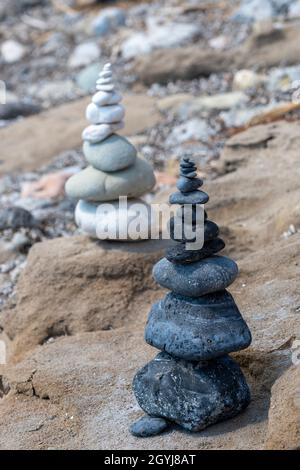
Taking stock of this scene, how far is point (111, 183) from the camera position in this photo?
19.9 ft

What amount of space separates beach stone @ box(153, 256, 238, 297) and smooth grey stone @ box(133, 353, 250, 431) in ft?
1.17

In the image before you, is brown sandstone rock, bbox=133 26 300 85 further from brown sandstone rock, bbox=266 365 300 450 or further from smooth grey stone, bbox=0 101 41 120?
brown sandstone rock, bbox=266 365 300 450

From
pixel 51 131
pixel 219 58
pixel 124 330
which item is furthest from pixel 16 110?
pixel 124 330

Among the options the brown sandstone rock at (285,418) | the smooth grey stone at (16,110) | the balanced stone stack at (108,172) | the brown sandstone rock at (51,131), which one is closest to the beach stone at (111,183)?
the balanced stone stack at (108,172)

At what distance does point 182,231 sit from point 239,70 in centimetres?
765

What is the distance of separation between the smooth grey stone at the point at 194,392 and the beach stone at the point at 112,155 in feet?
7.30

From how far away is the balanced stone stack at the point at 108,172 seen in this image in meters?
6.08

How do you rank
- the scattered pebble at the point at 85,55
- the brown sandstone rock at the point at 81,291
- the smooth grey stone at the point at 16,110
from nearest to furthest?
the brown sandstone rock at the point at 81,291 < the smooth grey stone at the point at 16,110 < the scattered pebble at the point at 85,55

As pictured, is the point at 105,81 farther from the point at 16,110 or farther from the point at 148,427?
the point at 16,110

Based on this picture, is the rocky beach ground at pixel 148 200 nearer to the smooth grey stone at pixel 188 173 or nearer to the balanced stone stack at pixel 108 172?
the balanced stone stack at pixel 108 172

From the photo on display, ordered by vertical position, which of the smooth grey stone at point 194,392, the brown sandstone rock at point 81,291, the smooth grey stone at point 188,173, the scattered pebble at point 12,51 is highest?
the smooth grey stone at point 188,173

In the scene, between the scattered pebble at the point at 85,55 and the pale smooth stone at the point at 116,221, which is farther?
the scattered pebble at the point at 85,55

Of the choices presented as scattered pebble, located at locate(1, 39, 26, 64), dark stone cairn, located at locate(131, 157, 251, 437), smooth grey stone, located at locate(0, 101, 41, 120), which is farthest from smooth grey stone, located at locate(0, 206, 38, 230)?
scattered pebble, located at locate(1, 39, 26, 64)

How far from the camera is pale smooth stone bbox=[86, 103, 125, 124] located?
6.14 meters
